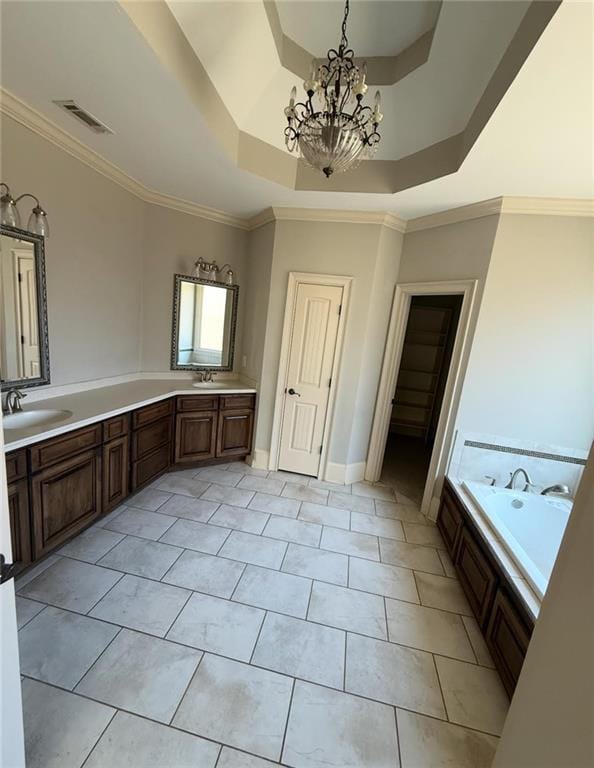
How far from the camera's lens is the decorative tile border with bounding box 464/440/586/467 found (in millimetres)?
2592

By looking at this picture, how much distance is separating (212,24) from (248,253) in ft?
7.02

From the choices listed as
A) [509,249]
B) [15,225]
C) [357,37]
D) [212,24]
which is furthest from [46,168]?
[509,249]

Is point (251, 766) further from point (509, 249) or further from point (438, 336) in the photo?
point (438, 336)

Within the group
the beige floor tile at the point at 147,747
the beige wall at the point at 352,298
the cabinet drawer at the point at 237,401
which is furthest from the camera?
the cabinet drawer at the point at 237,401

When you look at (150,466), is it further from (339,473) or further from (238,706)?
(238,706)

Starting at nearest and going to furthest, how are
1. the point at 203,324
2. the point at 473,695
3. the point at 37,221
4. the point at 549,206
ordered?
the point at 473,695 < the point at 37,221 < the point at 549,206 < the point at 203,324

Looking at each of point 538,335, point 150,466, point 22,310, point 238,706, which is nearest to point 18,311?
point 22,310

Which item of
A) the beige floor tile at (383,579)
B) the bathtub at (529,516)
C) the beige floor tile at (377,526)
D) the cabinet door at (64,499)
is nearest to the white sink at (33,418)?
the cabinet door at (64,499)

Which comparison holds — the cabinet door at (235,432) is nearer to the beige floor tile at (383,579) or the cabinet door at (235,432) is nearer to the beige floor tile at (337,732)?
the beige floor tile at (383,579)

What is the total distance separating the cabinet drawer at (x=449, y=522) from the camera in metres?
2.46

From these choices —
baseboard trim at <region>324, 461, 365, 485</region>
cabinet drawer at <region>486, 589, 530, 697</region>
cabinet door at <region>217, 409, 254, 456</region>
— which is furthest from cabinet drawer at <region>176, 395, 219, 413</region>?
cabinet drawer at <region>486, 589, 530, 697</region>

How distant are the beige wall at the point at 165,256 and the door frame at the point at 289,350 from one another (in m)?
0.99

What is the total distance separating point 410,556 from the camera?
2.53 meters

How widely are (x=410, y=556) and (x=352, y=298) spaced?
228cm
